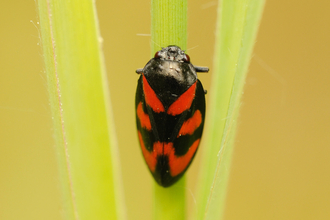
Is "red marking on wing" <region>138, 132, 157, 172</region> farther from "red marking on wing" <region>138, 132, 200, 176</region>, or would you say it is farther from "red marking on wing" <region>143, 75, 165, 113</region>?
"red marking on wing" <region>143, 75, 165, 113</region>

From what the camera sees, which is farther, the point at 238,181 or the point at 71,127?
the point at 238,181

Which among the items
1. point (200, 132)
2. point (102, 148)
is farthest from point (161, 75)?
point (102, 148)

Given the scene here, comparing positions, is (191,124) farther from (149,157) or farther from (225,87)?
(225,87)

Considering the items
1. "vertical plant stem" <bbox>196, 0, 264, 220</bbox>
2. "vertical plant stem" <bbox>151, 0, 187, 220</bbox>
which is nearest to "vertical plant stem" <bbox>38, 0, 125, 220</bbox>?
"vertical plant stem" <bbox>151, 0, 187, 220</bbox>

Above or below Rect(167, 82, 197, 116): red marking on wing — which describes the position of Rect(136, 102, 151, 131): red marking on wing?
below

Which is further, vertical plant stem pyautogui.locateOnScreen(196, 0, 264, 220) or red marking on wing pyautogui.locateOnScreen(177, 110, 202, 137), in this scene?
red marking on wing pyautogui.locateOnScreen(177, 110, 202, 137)

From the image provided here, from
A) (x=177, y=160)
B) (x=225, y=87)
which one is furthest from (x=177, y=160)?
(x=225, y=87)

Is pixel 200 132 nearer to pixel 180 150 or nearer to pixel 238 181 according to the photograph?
pixel 180 150
